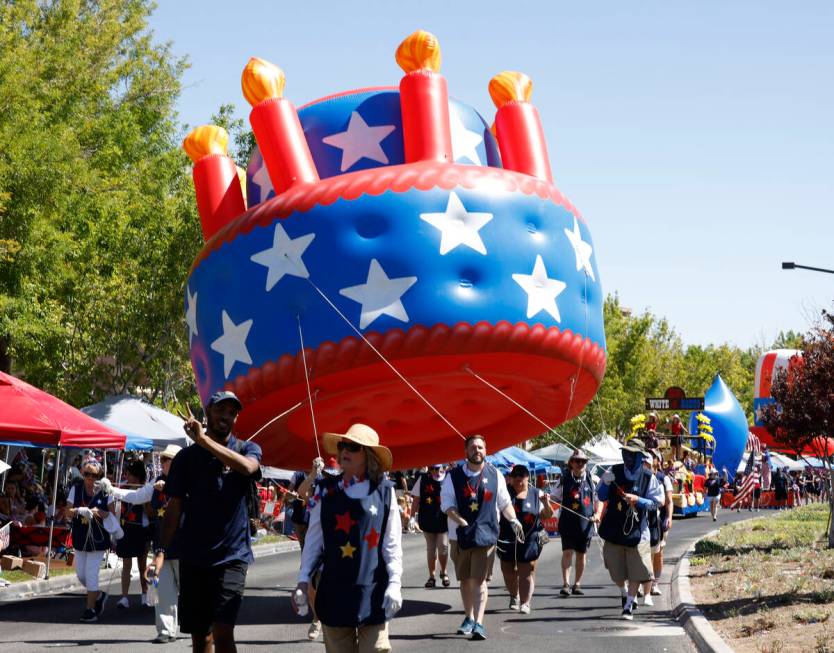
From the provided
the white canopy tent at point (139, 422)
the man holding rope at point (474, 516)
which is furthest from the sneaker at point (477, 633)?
the white canopy tent at point (139, 422)

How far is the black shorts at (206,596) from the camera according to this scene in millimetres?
7098

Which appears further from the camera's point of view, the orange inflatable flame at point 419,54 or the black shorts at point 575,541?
the black shorts at point 575,541

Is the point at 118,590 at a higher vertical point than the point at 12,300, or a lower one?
lower

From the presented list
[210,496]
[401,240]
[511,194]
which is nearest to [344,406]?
[401,240]

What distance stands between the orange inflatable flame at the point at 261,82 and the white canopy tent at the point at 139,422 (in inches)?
436

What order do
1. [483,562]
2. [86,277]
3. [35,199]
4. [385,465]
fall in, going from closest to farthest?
[385,465], [483,562], [35,199], [86,277]

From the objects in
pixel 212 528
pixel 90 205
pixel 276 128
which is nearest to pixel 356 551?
pixel 212 528

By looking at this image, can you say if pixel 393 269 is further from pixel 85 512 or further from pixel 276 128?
pixel 85 512

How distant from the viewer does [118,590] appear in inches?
623

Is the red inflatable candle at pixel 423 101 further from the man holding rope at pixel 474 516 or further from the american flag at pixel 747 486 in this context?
the american flag at pixel 747 486

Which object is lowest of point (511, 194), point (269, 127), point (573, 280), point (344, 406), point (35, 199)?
point (344, 406)

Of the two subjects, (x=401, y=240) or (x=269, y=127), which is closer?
(x=401, y=240)

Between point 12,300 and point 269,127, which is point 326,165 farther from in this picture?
point 12,300

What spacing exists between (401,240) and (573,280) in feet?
6.72
